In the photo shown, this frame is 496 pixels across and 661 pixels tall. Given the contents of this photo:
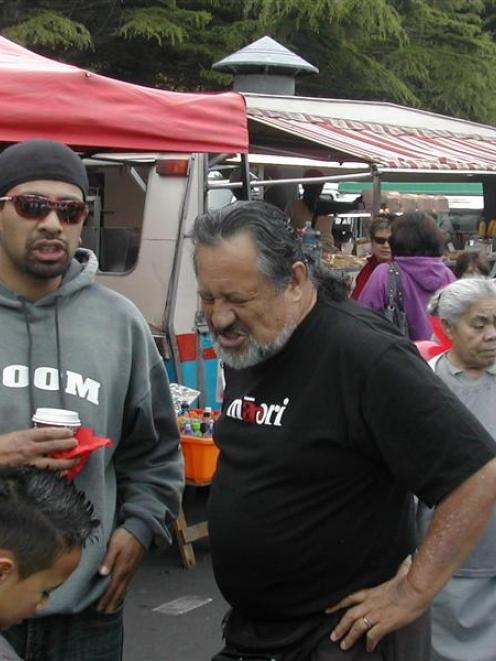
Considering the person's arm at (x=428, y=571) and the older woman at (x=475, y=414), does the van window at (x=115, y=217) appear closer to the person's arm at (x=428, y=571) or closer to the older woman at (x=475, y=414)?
the older woman at (x=475, y=414)

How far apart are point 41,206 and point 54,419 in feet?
1.84

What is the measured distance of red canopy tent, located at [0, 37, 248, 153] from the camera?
4.69m

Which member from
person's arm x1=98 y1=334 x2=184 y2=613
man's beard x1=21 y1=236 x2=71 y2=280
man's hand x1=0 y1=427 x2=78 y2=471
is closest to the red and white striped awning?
person's arm x1=98 y1=334 x2=184 y2=613

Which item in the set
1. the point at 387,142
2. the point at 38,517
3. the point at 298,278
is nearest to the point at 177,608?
the point at 298,278

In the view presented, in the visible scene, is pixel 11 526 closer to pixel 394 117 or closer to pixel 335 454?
pixel 335 454

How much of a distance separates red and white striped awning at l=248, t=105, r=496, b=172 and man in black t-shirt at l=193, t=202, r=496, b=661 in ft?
18.0

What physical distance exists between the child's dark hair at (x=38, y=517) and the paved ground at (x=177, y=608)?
2.73 meters

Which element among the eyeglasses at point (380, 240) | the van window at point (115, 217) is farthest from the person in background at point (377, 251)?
the van window at point (115, 217)

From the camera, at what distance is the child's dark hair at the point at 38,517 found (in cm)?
190

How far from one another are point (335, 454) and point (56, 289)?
33.1 inches

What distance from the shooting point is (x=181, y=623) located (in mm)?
5051

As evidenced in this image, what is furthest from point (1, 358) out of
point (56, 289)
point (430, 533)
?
point (430, 533)

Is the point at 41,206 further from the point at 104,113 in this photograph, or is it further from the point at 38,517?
the point at 104,113

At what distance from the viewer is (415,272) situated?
6328 millimetres
